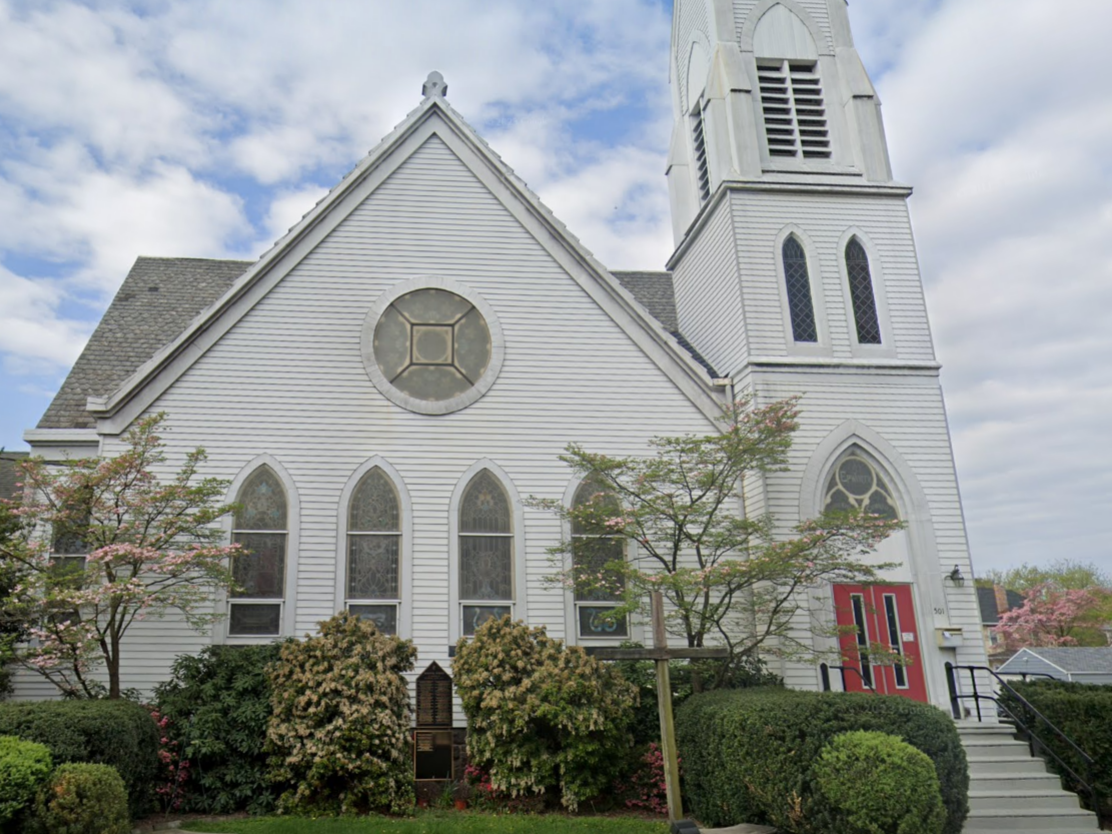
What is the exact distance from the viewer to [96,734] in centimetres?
1005

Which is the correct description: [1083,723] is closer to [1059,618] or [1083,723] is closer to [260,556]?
[260,556]

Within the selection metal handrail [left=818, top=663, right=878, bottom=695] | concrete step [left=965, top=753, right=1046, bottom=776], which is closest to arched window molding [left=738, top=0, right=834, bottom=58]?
metal handrail [left=818, top=663, right=878, bottom=695]

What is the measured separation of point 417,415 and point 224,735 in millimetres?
5837

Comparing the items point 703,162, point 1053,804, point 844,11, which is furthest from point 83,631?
point 844,11

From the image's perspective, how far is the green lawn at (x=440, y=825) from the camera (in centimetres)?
1050

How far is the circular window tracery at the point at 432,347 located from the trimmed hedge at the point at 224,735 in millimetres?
5185

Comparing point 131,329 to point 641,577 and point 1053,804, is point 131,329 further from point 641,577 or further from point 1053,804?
point 1053,804

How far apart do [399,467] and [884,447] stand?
28.3 ft

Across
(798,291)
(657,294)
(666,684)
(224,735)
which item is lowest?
(224,735)

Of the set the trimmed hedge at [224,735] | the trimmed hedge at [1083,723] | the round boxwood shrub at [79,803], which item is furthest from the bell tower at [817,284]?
the round boxwood shrub at [79,803]

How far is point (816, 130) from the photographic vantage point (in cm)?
1897

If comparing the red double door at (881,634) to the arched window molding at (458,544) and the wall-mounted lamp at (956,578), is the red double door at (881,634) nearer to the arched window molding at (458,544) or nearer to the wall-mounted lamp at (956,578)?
the wall-mounted lamp at (956,578)

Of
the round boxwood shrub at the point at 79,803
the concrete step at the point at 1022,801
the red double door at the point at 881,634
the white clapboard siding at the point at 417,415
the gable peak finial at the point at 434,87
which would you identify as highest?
the gable peak finial at the point at 434,87

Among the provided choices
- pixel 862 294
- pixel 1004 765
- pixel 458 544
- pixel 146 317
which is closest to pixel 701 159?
pixel 862 294
